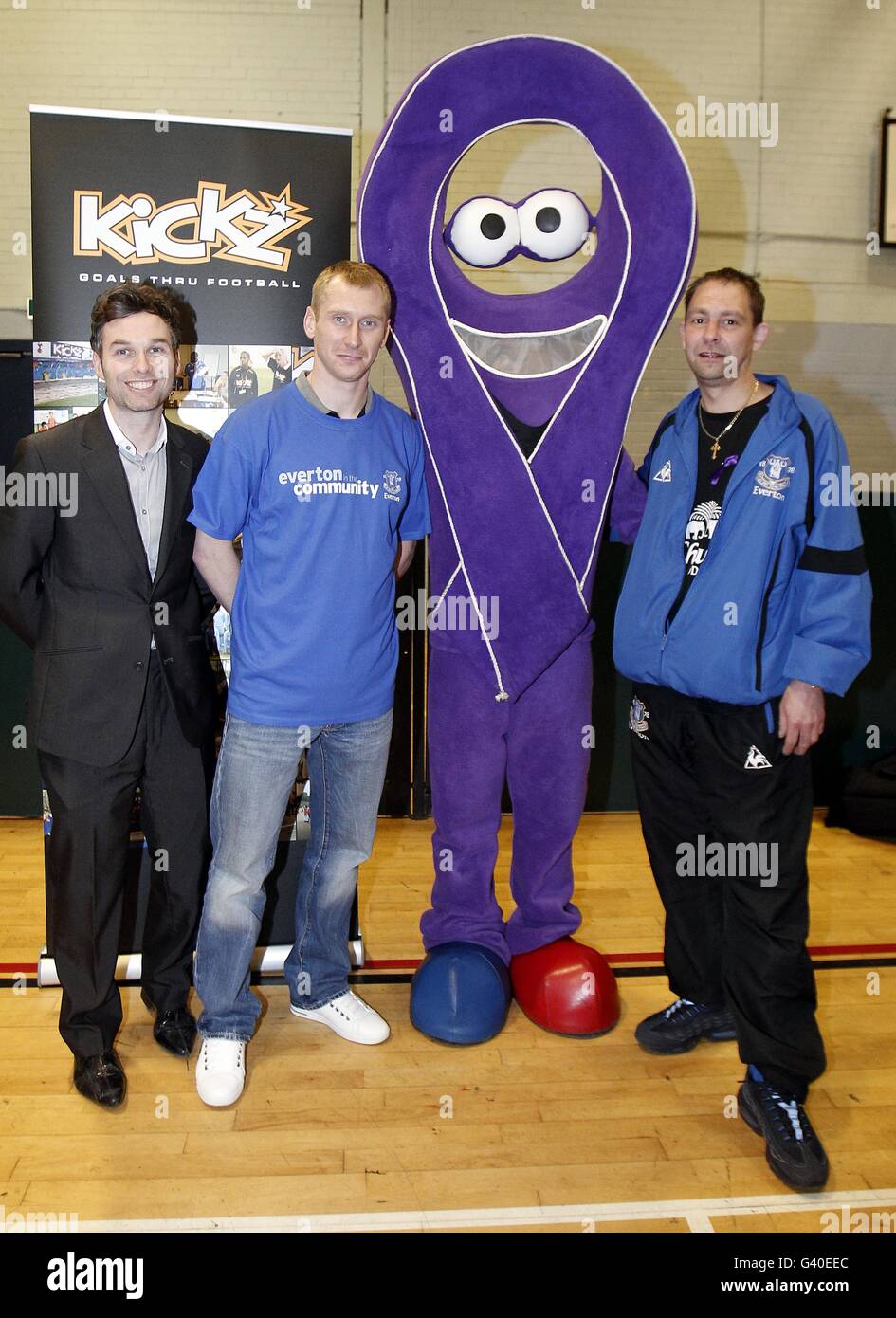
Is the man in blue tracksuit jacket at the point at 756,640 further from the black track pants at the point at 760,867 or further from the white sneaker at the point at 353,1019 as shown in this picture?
the white sneaker at the point at 353,1019

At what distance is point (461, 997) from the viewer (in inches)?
107

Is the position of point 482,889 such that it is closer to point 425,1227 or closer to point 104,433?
point 425,1227

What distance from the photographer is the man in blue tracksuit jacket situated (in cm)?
221

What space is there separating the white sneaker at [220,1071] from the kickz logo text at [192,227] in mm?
2007

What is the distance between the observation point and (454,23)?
17.1ft

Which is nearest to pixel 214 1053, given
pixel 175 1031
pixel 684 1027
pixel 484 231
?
pixel 175 1031

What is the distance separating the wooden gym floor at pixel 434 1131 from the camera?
2.09 meters

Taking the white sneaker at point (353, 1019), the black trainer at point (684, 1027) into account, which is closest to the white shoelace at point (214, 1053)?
the white sneaker at point (353, 1019)

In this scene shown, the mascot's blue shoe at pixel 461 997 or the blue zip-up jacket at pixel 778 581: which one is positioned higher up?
the blue zip-up jacket at pixel 778 581

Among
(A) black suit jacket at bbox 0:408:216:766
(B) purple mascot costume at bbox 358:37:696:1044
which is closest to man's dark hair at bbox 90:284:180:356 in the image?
(A) black suit jacket at bbox 0:408:216:766

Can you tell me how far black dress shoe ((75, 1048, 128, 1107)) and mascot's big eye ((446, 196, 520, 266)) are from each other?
2.09 meters

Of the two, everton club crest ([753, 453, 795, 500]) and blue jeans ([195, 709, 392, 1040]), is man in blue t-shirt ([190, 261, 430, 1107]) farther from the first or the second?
everton club crest ([753, 453, 795, 500])

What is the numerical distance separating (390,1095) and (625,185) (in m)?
2.21

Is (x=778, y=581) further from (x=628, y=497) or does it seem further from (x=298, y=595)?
(x=298, y=595)
